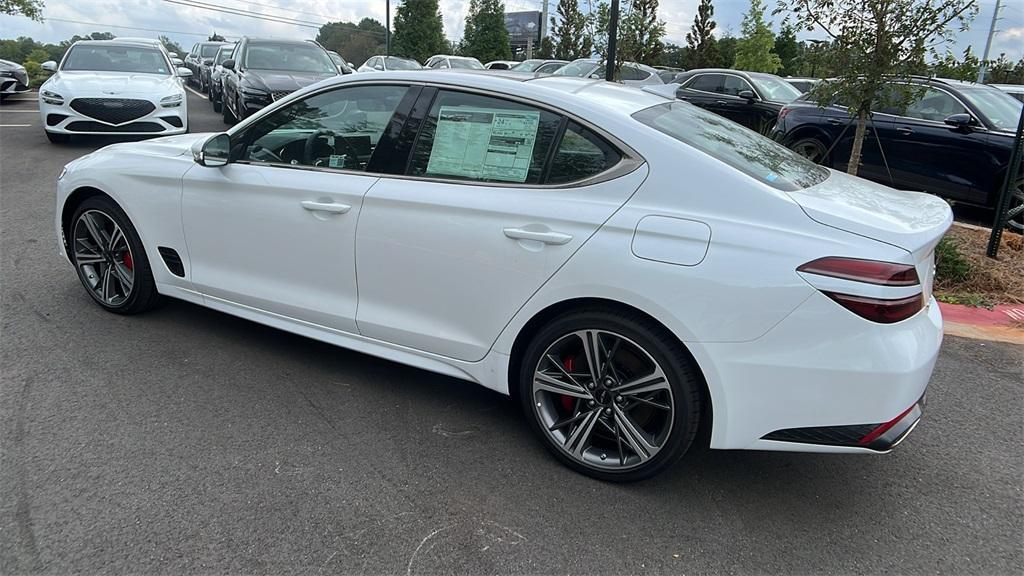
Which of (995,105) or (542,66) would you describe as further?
(542,66)

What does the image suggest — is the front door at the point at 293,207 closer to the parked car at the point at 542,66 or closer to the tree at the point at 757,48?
the parked car at the point at 542,66

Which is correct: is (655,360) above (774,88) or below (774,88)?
below

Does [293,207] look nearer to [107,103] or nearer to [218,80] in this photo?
[107,103]

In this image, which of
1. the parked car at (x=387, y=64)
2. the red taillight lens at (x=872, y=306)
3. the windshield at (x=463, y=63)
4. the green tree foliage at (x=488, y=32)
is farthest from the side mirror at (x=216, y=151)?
the green tree foliage at (x=488, y=32)

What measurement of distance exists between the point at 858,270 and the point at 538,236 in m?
1.18

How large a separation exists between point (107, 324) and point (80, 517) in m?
2.03

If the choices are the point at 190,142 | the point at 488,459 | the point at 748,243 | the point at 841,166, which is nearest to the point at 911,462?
the point at 748,243

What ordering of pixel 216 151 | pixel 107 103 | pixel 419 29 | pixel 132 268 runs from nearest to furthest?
1. pixel 216 151
2. pixel 132 268
3. pixel 107 103
4. pixel 419 29

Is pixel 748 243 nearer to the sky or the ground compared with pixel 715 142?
nearer to the ground

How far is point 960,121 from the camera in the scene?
7762 mm

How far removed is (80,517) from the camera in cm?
257

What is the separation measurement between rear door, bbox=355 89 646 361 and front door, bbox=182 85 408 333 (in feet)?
0.59

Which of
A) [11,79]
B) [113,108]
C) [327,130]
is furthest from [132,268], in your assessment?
[11,79]

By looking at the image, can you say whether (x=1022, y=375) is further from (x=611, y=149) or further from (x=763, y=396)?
(x=611, y=149)
